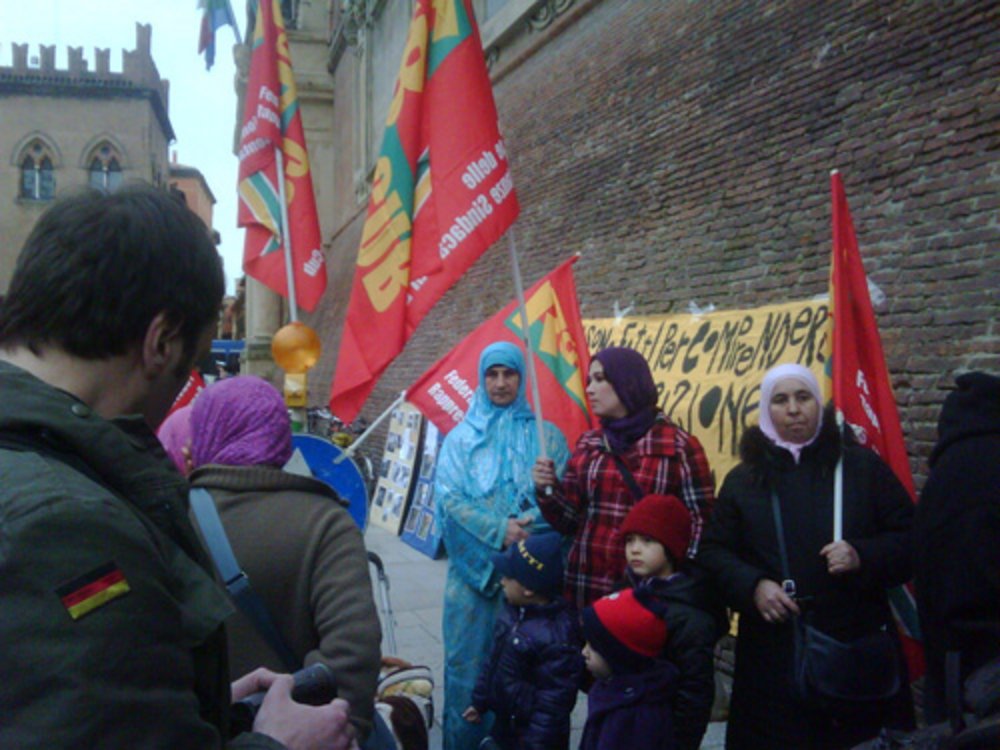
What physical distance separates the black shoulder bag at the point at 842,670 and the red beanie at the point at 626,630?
448mm

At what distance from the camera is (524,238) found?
11.2 metres

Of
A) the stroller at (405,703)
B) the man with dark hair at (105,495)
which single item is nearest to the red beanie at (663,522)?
the stroller at (405,703)

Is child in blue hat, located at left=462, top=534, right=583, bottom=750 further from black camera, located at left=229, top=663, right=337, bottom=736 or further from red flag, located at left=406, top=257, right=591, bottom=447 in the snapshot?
black camera, located at left=229, top=663, right=337, bottom=736

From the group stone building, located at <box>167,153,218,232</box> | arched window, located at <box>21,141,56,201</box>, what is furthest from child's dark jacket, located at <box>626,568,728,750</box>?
stone building, located at <box>167,153,218,232</box>

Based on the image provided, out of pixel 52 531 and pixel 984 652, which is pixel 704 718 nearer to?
pixel 984 652

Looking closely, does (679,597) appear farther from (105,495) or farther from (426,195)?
(105,495)

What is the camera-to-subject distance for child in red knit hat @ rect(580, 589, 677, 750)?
2.70 m

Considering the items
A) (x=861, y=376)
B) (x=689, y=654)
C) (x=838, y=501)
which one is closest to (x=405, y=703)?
(x=689, y=654)

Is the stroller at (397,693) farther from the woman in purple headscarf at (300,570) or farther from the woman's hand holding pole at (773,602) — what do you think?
the woman's hand holding pole at (773,602)

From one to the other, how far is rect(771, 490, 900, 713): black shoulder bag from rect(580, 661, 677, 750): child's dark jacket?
415 mm

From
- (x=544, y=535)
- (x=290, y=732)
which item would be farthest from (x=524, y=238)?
(x=290, y=732)

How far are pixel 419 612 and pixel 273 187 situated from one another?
3.60m

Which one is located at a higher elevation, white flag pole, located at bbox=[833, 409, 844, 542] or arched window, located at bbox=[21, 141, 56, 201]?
arched window, located at bbox=[21, 141, 56, 201]

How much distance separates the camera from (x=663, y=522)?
9.55 feet
